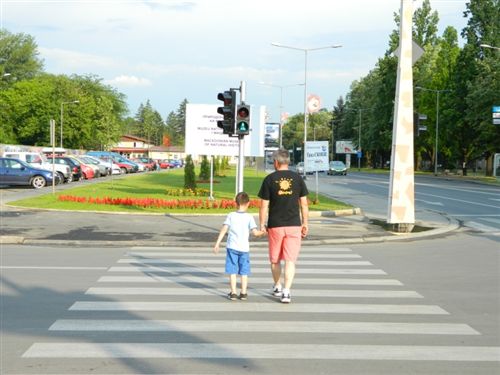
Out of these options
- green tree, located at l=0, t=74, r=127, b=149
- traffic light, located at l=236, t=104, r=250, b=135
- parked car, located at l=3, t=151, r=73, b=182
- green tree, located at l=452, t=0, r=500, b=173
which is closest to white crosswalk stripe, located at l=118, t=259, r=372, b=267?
traffic light, located at l=236, t=104, r=250, b=135

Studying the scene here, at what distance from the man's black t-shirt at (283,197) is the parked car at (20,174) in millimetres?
27438

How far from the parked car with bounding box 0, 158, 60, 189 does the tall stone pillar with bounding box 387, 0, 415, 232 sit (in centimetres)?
2210

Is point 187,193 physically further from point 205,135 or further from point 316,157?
point 316,157

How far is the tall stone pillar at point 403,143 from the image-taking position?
1648cm

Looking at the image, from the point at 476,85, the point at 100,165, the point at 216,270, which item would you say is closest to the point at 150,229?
the point at 216,270

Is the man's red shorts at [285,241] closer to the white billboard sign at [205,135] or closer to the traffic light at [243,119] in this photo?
the traffic light at [243,119]

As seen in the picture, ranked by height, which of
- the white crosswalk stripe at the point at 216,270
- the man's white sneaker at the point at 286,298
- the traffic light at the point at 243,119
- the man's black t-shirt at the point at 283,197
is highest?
the traffic light at the point at 243,119

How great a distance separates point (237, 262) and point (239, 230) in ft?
1.42

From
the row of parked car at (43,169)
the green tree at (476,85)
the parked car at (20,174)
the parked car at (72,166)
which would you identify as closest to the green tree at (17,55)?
the row of parked car at (43,169)

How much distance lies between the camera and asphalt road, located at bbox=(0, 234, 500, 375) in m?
5.49

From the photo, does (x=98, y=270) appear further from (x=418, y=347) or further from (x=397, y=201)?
(x=397, y=201)

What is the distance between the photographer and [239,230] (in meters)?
8.08

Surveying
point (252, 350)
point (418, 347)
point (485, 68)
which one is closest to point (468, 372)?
point (418, 347)

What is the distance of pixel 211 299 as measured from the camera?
8.12m
